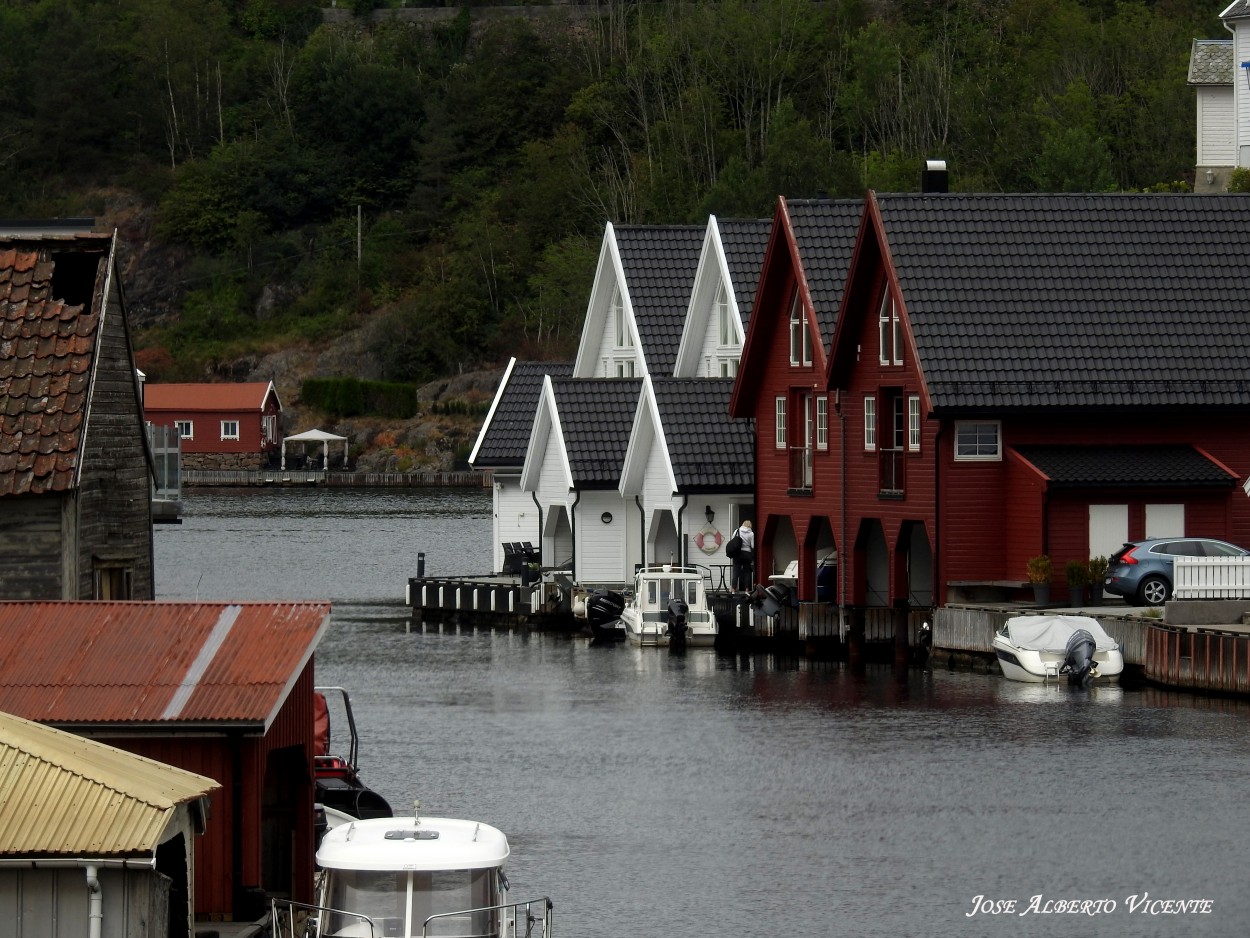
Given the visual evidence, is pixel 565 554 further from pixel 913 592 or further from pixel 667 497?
pixel 913 592

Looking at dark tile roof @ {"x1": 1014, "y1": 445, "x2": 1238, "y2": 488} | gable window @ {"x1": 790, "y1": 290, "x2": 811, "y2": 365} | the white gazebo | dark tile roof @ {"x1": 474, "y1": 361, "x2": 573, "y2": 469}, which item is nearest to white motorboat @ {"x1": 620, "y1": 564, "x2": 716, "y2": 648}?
gable window @ {"x1": 790, "y1": 290, "x2": 811, "y2": 365}

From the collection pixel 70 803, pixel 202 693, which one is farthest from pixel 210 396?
pixel 70 803

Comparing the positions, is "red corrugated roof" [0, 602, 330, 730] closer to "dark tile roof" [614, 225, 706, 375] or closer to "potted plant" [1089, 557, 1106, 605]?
"potted plant" [1089, 557, 1106, 605]

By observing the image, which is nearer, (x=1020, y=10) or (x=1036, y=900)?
(x=1036, y=900)

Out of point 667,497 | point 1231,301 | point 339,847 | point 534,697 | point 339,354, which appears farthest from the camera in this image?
point 339,354

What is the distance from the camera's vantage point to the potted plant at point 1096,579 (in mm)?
45500

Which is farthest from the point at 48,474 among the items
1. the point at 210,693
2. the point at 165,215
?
the point at 165,215

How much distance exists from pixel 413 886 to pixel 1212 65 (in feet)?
234

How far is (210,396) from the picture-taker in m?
158

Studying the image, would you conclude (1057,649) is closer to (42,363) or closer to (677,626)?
(677,626)

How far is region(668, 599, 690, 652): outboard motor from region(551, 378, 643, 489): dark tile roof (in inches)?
256

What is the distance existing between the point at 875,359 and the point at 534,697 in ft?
34.0

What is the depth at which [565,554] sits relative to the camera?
6225cm
